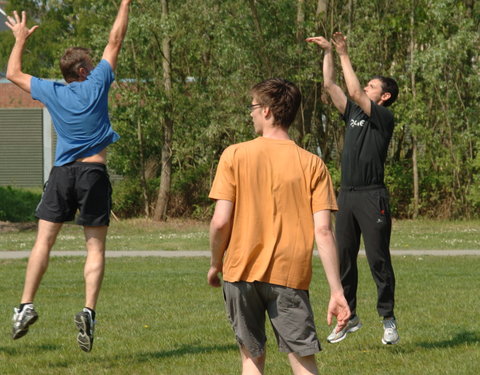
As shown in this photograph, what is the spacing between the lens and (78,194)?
6918mm

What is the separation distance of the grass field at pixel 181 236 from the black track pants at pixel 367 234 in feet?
36.5

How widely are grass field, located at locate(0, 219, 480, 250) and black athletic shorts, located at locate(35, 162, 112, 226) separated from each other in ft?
40.3

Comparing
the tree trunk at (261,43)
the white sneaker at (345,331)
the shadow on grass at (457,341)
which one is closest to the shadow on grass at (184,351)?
the white sneaker at (345,331)

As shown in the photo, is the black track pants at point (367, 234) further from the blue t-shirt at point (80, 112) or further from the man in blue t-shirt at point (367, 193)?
the blue t-shirt at point (80, 112)

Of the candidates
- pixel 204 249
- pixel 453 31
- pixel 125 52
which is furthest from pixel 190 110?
pixel 204 249

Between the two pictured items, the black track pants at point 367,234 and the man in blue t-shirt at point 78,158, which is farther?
the black track pants at point 367,234

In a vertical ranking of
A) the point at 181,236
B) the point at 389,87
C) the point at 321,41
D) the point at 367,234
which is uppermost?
the point at 321,41

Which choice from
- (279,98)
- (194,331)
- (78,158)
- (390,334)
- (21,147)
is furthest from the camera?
(21,147)

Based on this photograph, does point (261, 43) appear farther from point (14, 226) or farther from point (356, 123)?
point (356, 123)

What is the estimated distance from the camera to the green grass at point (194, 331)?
6.91 meters

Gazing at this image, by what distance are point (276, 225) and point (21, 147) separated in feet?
113

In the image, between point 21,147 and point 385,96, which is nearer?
point 385,96

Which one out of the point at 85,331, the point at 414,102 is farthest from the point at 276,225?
the point at 414,102

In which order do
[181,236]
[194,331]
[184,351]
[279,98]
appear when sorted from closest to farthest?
[279,98] → [184,351] → [194,331] → [181,236]
